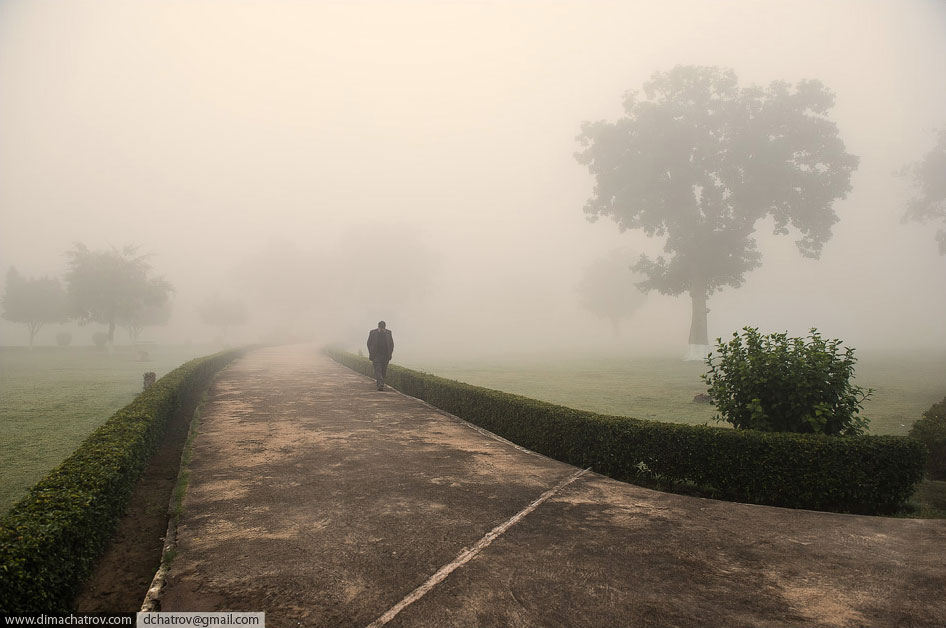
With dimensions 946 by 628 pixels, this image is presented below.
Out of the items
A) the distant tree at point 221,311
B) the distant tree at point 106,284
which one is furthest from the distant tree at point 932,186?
the distant tree at point 221,311

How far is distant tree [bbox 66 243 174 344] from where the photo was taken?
4284cm

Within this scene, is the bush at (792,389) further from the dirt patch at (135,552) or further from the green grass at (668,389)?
the dirt patch at (135,552)

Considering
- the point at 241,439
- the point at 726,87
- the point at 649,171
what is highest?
the point at 726,87

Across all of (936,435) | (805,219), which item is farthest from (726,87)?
(936,435)

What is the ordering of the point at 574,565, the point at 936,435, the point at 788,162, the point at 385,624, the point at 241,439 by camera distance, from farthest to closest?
the point at 788,162 → the point at 241,439 → the point at 936,435 → the point at 574,565 → the point at 385,624

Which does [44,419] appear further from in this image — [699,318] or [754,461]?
[699,318]

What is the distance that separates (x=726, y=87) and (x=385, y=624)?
37.8 m

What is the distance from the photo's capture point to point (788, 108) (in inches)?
1179

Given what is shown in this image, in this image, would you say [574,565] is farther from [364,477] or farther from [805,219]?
[805,219]

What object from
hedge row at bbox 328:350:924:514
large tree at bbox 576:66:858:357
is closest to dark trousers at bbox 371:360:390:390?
hedge row at bbox 328:350:924:514

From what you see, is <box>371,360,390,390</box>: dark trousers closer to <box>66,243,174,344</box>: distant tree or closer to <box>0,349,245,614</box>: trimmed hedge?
<box>0,349,245,614</box>: trimmed hedge

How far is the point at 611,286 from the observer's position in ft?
210

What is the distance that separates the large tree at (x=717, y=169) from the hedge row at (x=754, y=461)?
27.2 m

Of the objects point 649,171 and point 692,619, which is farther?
point 649,171
